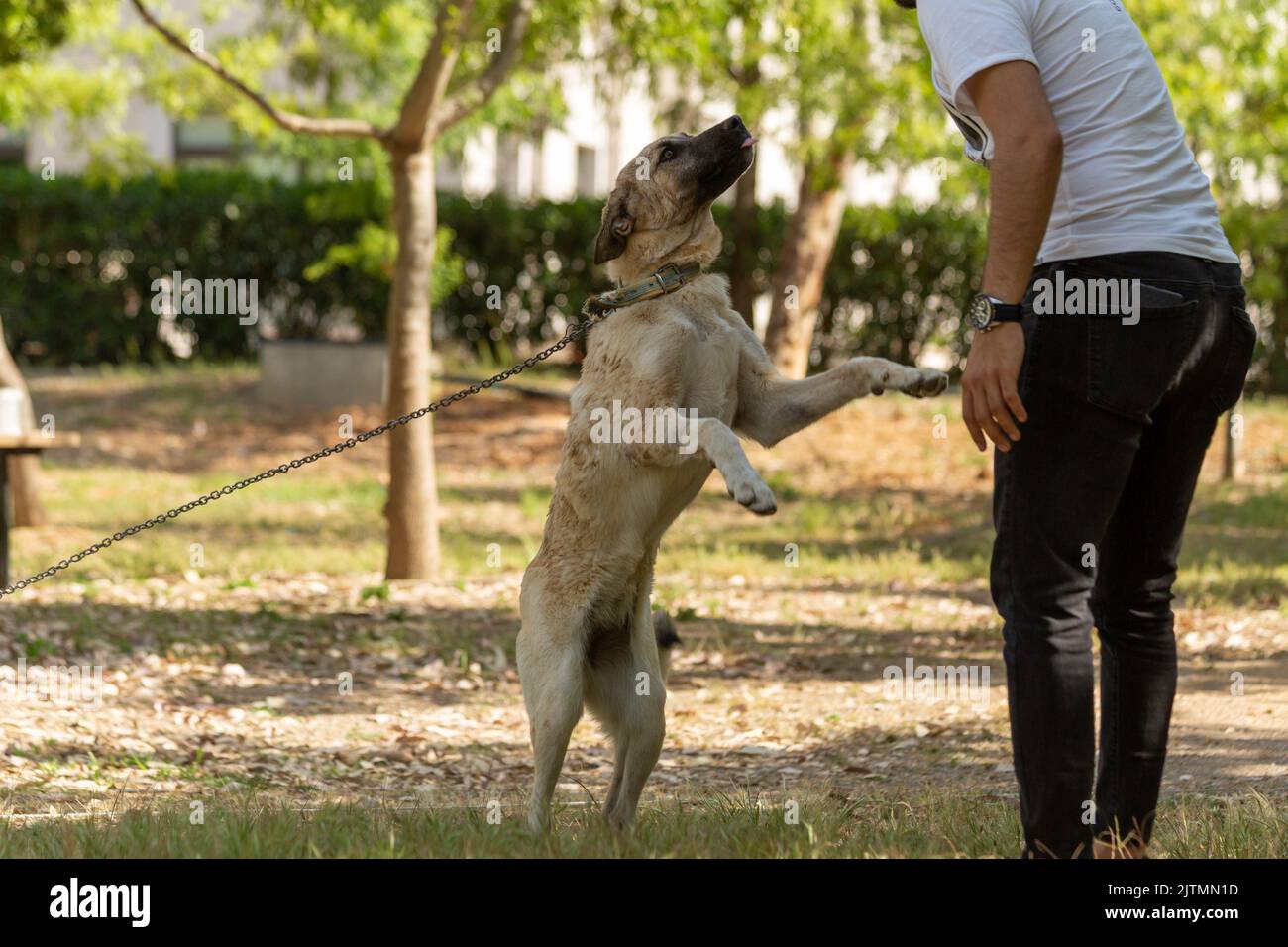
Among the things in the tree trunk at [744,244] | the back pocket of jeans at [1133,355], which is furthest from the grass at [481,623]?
the tree trunk at [744,244]

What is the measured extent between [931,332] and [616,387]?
1443 centimetres

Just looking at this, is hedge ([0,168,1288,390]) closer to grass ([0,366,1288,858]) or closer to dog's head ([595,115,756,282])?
grass ([0,366,1288,858])

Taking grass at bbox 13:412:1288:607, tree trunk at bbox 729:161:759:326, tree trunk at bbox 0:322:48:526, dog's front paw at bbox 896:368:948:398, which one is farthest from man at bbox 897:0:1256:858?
tree trunk at bbox 729:161:759:326

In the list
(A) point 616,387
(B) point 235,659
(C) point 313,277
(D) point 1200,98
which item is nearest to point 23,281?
(C) point 313,277

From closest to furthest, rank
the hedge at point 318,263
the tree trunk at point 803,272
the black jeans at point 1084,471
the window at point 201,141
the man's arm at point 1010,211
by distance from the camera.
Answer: the man's arm at point 1010,211 < the black jeans at point 1084,471 < the tree trunk at point 803,272 < the hedge at point 318,263 < the window at point 201,141

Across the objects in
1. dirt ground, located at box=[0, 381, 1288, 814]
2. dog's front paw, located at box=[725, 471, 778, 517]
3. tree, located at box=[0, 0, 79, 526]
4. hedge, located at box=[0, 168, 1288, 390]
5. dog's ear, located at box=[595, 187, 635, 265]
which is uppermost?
tree, located at box=[0, 0, 79, 526]

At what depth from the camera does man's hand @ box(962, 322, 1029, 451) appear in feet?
10.4

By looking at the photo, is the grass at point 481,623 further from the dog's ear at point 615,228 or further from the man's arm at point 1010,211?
the dog's ear at point 615,228

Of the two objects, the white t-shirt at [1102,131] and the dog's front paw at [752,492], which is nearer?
the white t-shirt at [1102,131]

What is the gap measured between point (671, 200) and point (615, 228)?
19cm

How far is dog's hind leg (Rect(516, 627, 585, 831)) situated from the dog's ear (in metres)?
1.19

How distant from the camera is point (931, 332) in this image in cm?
1820

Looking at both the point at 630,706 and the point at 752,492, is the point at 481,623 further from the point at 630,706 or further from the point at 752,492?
the point at 752,492

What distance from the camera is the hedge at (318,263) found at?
18109 millimetres
